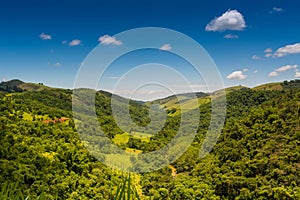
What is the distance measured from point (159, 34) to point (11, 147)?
4322cm

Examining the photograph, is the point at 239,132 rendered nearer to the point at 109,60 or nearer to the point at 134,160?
the point at 134,160

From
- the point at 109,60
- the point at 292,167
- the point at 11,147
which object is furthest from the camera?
the point at 11,147

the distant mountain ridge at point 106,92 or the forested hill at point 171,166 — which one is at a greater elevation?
the distant mountain ridge at point 106,92

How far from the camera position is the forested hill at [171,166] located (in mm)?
39344

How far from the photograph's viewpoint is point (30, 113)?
69750mm

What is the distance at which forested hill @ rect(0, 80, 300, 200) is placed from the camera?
39344mm

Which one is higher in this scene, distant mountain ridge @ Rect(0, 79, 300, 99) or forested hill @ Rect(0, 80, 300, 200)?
distant mountain ridge @ Rect(0, 79, 300, 99)

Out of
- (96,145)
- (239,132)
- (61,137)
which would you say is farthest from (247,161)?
(61,137)

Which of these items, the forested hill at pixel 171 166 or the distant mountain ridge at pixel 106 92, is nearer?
the forested hill at pixel 171 166

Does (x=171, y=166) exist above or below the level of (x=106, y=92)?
below

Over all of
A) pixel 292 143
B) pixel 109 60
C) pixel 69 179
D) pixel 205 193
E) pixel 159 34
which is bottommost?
pixel 205 193

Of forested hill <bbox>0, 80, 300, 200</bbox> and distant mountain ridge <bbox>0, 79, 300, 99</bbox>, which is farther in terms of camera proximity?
distant mountain ridge <bbox>0, 79, 300, 99</bbox>

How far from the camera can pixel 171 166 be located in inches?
2662

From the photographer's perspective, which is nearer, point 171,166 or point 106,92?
point 171,166
